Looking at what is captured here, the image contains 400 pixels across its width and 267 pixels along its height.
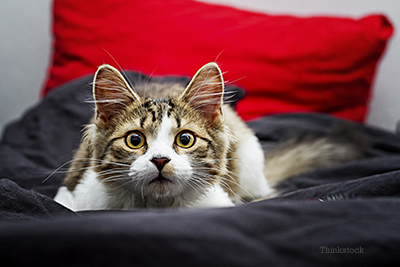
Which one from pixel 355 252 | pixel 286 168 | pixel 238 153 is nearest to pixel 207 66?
pixel 238 153

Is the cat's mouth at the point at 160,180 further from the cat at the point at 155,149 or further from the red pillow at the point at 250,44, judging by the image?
the red pillow at the point at 250,44

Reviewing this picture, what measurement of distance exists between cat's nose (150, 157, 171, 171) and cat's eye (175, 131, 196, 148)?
7cm

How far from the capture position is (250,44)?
4.86 ft

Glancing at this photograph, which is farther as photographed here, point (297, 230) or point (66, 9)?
point (66, 9)

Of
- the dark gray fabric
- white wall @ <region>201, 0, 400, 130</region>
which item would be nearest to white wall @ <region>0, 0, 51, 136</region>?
white wall @ <region>201, 0, 400, 130</region>

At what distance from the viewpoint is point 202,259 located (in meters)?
0.41

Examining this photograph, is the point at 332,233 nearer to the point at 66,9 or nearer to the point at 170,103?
the point at 170,103

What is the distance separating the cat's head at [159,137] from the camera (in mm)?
658

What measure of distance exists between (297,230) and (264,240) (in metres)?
0.06

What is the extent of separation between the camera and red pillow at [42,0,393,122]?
4.67ft

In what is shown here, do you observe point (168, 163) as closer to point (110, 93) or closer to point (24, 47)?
point (110, 93)

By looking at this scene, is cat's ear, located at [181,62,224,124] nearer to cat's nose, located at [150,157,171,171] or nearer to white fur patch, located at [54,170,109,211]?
cat's nose, located at [150,157,171,171]

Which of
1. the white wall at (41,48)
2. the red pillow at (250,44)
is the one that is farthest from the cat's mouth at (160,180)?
the white wall at (41,48)

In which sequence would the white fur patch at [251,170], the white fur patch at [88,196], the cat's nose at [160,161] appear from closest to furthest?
the cat's nose at [160,161]
the white fur patch at [88,196]
the white fur patch at [251,170]
